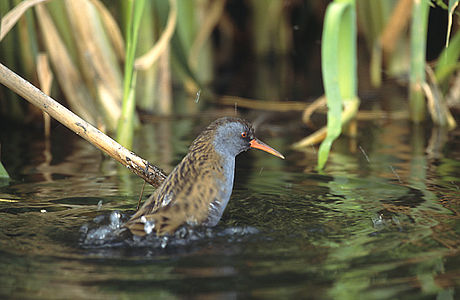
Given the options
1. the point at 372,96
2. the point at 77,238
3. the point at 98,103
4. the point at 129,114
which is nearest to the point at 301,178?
the point at 129,114

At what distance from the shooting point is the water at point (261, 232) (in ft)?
9.48

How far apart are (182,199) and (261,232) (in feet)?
1.38

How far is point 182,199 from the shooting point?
3664 mm

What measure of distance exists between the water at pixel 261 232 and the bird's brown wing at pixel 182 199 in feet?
0.32

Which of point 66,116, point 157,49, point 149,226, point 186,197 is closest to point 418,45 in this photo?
point 157,49

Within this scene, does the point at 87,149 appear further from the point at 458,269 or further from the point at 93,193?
the point at 458,269

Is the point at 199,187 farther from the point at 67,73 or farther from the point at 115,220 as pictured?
the point at 67,73

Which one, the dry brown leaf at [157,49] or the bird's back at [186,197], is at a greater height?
the dry brown leaf at [157,49]

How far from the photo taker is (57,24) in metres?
6.22

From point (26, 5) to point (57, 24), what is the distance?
4.54 ft

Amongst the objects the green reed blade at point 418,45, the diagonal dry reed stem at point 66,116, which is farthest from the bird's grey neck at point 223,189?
the green reed blade at point 418,45

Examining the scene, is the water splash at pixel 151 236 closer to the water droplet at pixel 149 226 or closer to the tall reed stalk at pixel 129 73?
the water droplet at pixel 149 226

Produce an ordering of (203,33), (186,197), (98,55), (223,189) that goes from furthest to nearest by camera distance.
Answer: (203,33)
(98,55)
(223,189)
(186,197)

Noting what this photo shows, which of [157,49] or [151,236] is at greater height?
[157,49]
